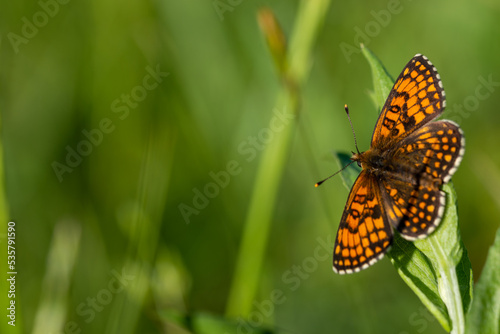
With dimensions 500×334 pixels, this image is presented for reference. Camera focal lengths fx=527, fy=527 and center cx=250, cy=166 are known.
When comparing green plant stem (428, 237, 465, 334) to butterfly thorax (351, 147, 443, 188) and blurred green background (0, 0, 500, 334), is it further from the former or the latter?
blurred green background (0, 0, 500, 334)

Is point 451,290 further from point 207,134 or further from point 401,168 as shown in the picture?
point 207,134

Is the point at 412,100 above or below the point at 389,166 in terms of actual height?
above

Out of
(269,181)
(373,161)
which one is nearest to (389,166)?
(373,161)

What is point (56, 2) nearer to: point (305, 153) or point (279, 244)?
point (305, 153)

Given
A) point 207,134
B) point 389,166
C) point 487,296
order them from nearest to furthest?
point 487,296
point 389,166
point 207,134

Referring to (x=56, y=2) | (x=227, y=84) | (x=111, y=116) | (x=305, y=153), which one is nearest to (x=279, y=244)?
(x=305, y=153)

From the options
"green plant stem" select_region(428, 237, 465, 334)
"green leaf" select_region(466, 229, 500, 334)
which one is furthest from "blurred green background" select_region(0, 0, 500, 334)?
"green leaf" select_region(466, 229, 500, 334)
